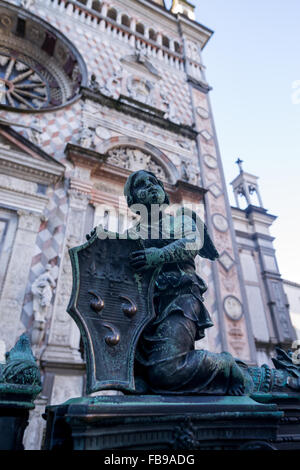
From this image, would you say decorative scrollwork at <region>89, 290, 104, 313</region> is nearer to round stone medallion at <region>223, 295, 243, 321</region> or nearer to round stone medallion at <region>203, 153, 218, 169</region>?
round stone medallion at <region>223, 295, 243, 321</region>

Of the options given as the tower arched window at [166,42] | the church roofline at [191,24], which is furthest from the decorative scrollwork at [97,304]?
the church roofline at [191,24]

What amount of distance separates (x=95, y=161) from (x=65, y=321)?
3.95 metres

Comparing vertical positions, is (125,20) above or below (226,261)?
above

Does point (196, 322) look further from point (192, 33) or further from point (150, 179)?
point (192, 33)

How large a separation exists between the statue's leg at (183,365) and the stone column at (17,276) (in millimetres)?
4128

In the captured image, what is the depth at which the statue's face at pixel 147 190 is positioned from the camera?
95.3 inches

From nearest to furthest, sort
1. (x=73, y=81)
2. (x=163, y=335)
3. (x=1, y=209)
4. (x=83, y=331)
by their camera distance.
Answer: (x=83, y=331)
(x=163, y=335)
(x=1, y=209)
(x=73, y=81)

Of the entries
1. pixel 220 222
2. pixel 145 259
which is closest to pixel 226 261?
pixel 220 222

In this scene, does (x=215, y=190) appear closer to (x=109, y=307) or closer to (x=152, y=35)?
(x=152, y=35)

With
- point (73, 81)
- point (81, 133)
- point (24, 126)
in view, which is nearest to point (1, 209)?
point (24, 126)

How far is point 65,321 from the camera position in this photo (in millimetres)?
5684

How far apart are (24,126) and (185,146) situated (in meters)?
5.18

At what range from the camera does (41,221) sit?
6.48m

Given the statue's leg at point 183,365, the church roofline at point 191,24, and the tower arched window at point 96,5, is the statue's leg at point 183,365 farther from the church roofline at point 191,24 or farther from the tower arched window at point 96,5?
the church roofline at point 191,24
